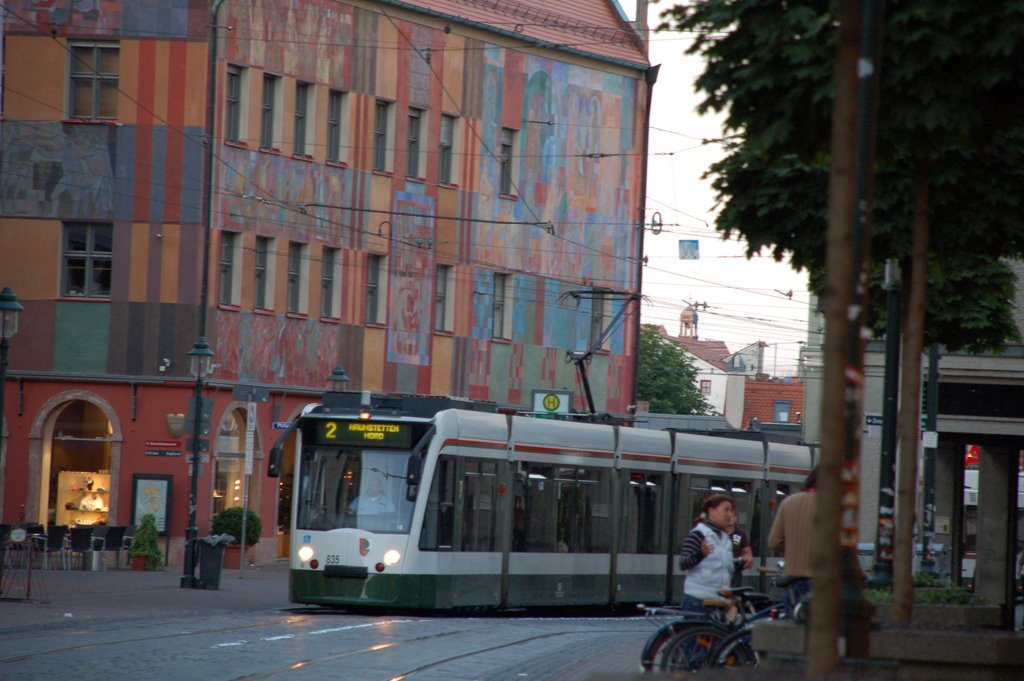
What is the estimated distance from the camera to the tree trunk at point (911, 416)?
12742mm

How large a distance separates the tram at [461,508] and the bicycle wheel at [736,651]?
11.4 m

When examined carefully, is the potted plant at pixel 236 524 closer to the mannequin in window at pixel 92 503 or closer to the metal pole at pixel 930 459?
the mannequin in window at pixel 92 503

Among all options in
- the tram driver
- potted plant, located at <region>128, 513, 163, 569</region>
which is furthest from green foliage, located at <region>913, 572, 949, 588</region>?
potted plant, located at <region>128, 513, 163, 569</region>

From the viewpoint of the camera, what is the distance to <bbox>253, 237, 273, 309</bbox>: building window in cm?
4334

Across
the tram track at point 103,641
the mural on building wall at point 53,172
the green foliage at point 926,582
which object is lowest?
the tram track at point 103,641

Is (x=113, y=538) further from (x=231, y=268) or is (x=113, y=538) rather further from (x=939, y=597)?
(x=939, y=597)

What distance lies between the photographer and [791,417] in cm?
12388

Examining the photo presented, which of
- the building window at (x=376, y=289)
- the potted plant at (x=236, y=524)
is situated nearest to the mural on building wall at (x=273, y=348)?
the building window at (x=376, y=289)

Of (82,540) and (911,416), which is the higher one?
(911,416)

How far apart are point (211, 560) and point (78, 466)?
434 inches

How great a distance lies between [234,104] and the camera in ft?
139

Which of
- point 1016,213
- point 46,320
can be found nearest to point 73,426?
point 46,320

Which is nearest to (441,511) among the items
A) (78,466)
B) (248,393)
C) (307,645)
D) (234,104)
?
(307,645)

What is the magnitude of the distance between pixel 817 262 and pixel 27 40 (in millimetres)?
28176
